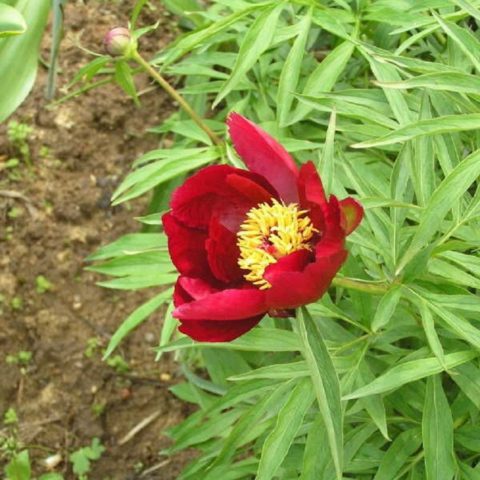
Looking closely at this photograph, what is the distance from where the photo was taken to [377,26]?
155 cm

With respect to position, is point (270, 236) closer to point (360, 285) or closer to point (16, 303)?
point (360, 285)

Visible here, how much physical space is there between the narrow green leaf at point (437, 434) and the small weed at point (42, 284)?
1.39 m

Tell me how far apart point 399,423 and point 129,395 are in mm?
994

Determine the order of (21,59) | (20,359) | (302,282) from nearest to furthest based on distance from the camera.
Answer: (302,282) → (21,59) → (20,359)

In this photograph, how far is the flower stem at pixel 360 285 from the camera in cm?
100

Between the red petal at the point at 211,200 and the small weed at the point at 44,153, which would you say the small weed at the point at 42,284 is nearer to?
the small weed at the point at 44,153

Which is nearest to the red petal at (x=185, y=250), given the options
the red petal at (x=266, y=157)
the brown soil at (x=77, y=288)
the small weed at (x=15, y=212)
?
the red petal at (x=266, y=157)

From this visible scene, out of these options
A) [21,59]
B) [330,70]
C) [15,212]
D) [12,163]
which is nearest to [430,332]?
[330,70]

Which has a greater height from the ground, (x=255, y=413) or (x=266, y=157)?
(x=266, y=157)

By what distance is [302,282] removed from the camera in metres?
0.86

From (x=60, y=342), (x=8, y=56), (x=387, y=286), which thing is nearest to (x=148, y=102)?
(x=60, y=342)

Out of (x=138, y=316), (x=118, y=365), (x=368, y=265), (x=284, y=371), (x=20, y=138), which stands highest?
(x=368, y=265)

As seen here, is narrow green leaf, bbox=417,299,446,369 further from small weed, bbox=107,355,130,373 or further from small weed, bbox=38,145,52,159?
small weed, bbox=38,145,52,159

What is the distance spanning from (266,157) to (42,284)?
1522 mm
